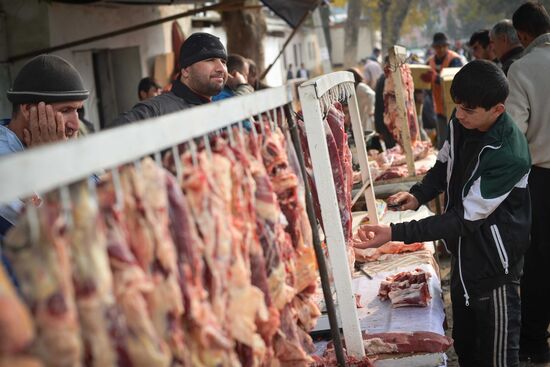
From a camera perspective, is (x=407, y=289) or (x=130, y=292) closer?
(x=130, y=292)

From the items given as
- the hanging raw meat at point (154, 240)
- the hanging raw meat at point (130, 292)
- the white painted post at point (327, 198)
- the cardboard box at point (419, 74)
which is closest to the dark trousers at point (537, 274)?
the white painted post at point (327, 198)

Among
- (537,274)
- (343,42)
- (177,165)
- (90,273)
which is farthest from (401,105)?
(343,42)

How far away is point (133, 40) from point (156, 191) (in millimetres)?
11855

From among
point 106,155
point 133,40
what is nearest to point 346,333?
point 106,155

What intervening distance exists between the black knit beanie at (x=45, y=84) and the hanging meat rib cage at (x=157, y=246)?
39.9 inches

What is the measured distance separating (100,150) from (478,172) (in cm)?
281

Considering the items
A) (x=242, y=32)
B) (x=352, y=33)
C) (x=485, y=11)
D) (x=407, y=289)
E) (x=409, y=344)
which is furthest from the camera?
(x=485, y=11)

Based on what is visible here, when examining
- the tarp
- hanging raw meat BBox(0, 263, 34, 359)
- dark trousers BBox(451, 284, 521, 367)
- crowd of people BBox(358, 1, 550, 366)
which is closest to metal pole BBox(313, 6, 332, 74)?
the tarp

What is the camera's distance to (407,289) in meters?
4.61

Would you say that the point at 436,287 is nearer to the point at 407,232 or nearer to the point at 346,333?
the point at 407,232

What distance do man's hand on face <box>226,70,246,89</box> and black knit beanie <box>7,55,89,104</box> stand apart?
3386mm

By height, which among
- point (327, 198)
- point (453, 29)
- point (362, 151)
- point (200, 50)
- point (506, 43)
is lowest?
point (362, 151)

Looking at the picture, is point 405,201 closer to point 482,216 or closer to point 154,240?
point 482,216

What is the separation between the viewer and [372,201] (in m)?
5.90
